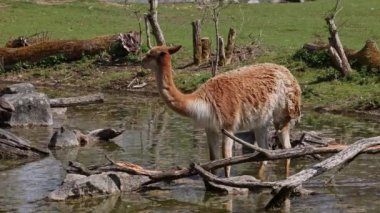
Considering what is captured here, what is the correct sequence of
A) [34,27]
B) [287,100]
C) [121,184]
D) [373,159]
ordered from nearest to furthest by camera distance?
[121,184] < [287,100] < [373,159] < [34,27]

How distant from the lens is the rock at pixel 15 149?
14461 millimetres

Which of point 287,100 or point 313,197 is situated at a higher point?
point 287,100

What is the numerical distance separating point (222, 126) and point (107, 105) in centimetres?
985

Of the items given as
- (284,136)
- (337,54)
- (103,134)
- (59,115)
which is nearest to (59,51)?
(59,115)

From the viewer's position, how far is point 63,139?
1573cm

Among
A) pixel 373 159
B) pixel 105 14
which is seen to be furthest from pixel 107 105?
pixel 105 14

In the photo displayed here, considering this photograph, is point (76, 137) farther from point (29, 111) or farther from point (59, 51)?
point (59, 51)

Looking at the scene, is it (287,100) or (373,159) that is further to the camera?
(373,159)

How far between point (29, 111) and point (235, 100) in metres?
6.66

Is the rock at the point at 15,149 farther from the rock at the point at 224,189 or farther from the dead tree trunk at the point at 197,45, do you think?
the dead tree trunk at the point at 197,45

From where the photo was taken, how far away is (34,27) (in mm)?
33656

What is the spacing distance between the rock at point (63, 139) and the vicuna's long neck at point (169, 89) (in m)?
3.95

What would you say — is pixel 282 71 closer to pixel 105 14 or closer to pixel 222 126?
pixel 222 126

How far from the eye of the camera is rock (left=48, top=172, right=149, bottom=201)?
11719 mm
